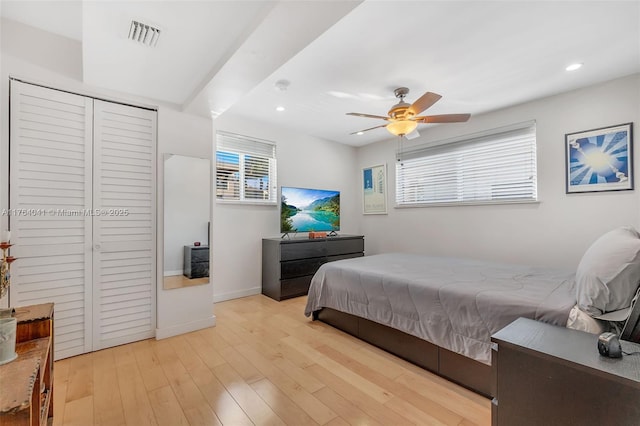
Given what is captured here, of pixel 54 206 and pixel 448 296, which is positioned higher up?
pixel 54 206

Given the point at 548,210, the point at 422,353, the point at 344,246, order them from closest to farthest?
the point at 422,353 < the point at 548,210 < the point at 344,246

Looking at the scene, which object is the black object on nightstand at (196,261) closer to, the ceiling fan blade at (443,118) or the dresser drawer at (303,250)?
the dresser drawer at (303,250)

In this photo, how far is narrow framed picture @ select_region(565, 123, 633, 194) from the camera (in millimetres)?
2701

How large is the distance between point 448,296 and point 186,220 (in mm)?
2467

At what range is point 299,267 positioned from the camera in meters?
3.95

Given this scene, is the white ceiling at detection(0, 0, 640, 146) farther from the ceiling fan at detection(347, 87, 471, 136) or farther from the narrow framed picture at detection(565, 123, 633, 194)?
the narrow framed picture at detection(565, 123, 633, 194)

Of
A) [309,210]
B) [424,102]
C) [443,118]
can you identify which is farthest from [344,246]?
[424,102]

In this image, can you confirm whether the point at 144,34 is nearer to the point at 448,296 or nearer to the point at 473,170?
the point at 448,296

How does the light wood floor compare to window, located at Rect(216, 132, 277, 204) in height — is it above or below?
below

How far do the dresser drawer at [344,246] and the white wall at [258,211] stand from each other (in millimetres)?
550

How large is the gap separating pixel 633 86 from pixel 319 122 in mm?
3356

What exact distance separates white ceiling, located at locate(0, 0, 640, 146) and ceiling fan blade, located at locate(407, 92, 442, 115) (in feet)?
1.16

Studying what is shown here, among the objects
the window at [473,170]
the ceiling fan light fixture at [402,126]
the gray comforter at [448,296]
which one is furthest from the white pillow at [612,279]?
the window at [473,170]

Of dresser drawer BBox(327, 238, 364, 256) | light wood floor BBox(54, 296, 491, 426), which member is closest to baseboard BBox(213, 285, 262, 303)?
light wood floor BBox(54, 296, 491, 426)
